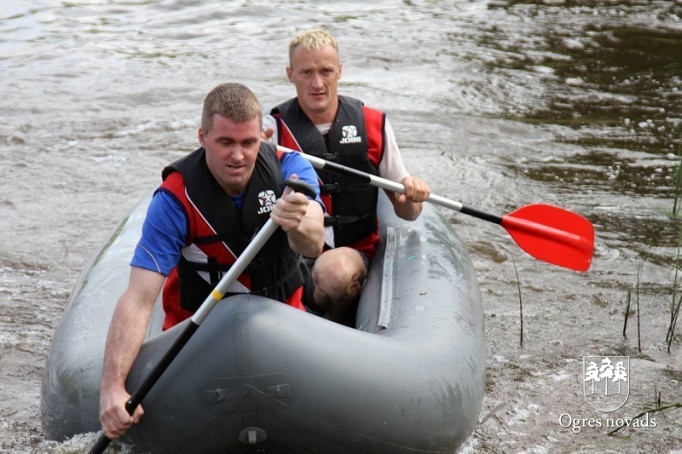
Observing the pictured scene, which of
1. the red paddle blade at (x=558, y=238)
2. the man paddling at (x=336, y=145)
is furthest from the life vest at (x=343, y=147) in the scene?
the red paddle blade at (x=558, y=238)

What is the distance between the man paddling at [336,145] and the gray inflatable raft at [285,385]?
1.61 ft

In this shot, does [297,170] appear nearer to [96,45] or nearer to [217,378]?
[217,378]

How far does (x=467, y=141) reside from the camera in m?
7.62

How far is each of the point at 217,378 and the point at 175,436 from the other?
0.24m

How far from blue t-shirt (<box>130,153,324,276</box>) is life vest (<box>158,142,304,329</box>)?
0.03 metres

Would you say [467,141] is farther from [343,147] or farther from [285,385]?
[285,385]

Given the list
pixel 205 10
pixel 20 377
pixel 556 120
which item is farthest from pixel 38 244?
pixel 205 10

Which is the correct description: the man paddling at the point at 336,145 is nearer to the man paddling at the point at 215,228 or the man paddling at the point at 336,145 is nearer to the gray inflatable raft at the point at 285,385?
the gray inflatable raft at the point at 285,385

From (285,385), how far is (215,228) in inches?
22.1

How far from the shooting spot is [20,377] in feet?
14.5

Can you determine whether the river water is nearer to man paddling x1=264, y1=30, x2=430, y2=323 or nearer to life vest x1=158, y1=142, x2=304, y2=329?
life vest x1=158, y1=142, x2=304, y2=329

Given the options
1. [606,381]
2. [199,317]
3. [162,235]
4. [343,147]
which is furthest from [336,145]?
[606,381]

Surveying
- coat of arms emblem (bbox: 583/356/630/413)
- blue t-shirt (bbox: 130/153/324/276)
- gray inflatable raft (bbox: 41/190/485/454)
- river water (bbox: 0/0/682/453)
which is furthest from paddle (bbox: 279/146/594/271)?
blue t-shirt (bbox: 130/153/324/276)

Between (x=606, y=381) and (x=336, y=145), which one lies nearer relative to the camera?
(x=336, y=145)
